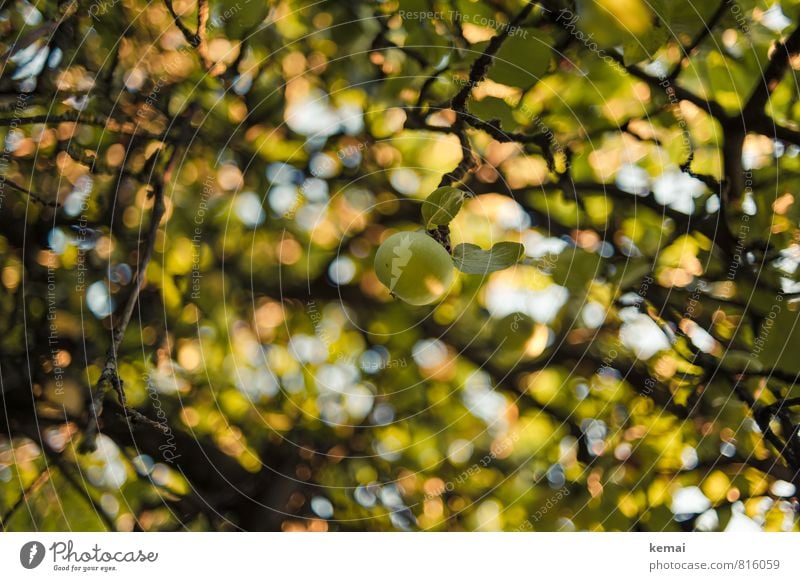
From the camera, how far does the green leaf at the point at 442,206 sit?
0.93 meters

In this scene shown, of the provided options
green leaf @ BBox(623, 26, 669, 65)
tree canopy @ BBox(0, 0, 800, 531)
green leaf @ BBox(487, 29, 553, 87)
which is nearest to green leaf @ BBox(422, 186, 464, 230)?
tree canopy @ BBox(0, 0, 800, 531)

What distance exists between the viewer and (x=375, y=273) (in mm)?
977

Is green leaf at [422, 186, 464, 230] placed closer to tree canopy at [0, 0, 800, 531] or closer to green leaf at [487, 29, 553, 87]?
tree canopy at [0, 0, 800, 531]

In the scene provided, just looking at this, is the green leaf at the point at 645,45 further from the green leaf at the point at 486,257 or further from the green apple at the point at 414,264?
the green apple at the point at 414,264

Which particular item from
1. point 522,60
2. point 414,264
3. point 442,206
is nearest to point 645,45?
point 522,60

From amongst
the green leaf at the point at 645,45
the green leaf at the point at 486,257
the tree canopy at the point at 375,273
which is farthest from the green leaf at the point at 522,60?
the green leaf at the point at 486,257

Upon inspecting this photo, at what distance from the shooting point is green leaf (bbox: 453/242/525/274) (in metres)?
0.95

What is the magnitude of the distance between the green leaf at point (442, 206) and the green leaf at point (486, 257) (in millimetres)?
49

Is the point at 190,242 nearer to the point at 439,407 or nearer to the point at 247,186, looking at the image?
the point at 247,186

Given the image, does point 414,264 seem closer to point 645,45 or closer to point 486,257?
point 486,257
